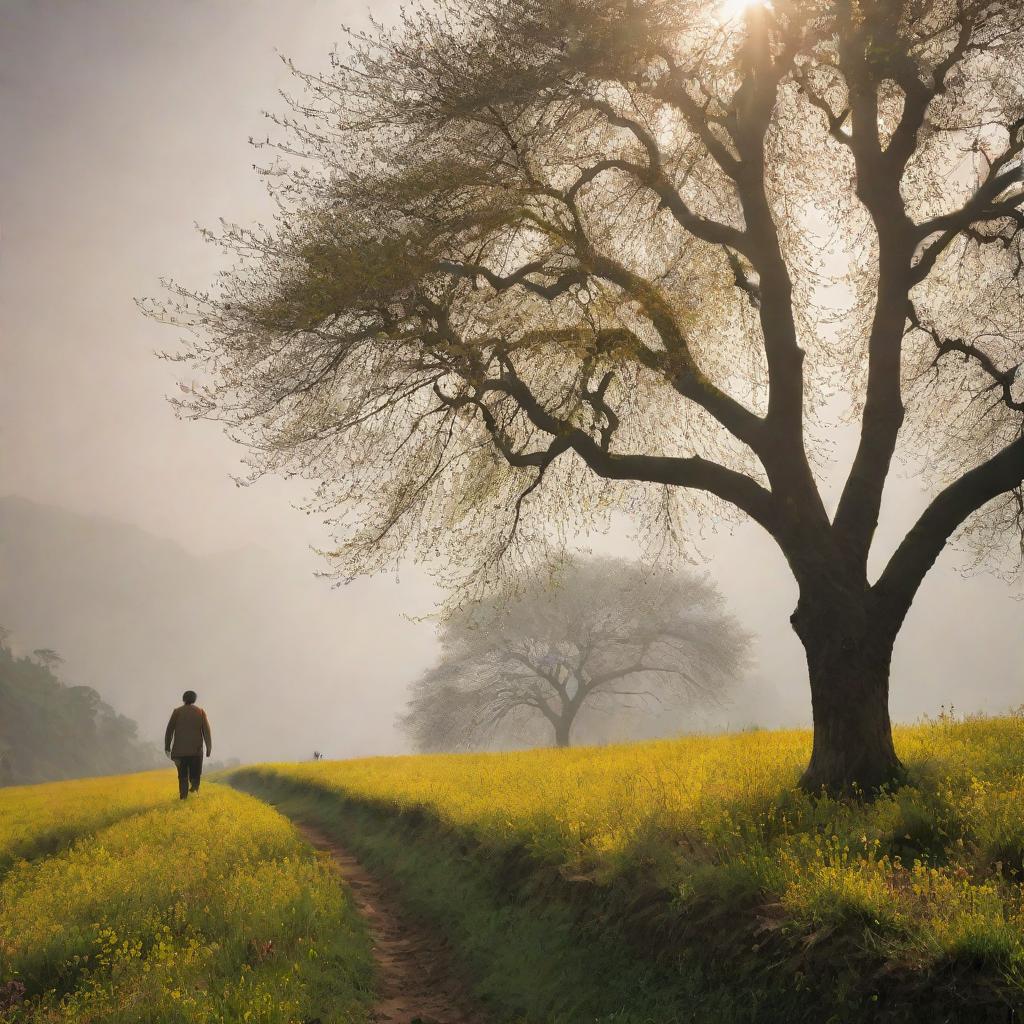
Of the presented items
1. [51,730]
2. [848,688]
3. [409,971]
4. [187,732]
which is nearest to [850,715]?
[848,688]

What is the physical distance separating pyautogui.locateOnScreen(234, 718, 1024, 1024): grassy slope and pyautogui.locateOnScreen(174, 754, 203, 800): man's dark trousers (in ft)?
30.7

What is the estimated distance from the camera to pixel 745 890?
597 cm

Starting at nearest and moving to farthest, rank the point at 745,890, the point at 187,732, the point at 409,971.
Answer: the point at 745,890, the point at 409,971, the point at 187,732

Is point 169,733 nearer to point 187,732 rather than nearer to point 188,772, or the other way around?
point 187,732

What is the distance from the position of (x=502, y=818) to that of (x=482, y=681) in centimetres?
3379

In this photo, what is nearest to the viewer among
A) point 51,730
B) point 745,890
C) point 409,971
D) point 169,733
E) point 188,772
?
point 745,890

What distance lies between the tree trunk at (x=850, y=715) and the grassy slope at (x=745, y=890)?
1.51 ft

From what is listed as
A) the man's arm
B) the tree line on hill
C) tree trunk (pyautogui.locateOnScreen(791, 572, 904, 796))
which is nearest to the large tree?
tree trunk (pyautogui.locateOnScreen(791, 572, 904, 796))

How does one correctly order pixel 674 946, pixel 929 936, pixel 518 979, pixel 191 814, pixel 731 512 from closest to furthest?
pixel 929 936 → pixel 674 946 → pixel 518 979 → pixel 731 512 → pixel 191 814

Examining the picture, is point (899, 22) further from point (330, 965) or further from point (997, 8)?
point (330, 965)

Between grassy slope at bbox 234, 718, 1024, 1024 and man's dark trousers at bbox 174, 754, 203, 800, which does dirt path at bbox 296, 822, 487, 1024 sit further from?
man's dark trousers at bbox 174, 754, 203, 800

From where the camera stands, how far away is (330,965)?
23.0 feet

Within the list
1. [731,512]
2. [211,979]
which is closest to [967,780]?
[731,512]

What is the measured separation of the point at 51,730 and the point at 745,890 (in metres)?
135
